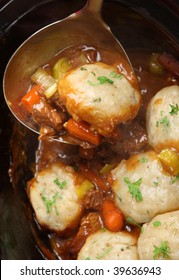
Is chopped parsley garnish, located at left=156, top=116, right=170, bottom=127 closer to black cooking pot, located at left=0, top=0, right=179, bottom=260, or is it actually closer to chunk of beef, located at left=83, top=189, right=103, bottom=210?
black cooking pot, located at left=0, top=0, right=179, bottom=260

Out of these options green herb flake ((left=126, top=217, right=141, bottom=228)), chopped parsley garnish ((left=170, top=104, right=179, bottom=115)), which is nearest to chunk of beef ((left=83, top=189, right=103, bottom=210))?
green herb flake ((left=126, top=217, right=141, bottom=228))

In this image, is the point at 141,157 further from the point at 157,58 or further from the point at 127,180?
the point at 157,58

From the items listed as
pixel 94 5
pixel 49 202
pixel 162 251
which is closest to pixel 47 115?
Answer: pixel 49 202

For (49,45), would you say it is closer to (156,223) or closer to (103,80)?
(103,80)

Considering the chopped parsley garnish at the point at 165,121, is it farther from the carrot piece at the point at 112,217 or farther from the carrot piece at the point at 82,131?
the carrot piece at the point at 112,217

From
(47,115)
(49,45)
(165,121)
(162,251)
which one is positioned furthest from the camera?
(49,45)
